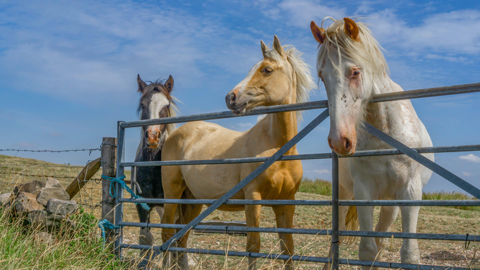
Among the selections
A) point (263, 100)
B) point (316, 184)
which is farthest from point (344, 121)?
Answer: point (316, 184)

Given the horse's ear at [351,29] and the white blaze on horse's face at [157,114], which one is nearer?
the horse's ear at [351,29]

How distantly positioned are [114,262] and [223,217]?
5.41 meters

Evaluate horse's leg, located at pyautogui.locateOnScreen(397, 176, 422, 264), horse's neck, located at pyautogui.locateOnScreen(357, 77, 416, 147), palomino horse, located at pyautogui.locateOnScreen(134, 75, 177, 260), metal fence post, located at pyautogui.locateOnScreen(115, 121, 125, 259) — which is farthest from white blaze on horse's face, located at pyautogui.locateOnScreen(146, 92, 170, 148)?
horse's leg, located at pyautogui.locateOnScreen(397, 176, 422, 264)

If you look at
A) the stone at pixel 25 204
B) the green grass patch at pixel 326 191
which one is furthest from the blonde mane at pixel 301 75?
the green grass patch at pixel 326 191

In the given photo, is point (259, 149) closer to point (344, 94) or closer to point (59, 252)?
point (344, 94)

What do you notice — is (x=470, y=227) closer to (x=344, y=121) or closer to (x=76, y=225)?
(x=344, y=121)

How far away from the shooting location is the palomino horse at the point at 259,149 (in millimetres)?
3600

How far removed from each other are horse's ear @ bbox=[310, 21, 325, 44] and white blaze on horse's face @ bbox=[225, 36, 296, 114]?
1035 millimetres

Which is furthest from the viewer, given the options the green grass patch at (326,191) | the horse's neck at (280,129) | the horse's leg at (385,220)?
the green grass patch at (326,191)

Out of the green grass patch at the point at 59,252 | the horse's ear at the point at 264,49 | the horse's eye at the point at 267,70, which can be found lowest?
the green grass patch at the point at 59,252

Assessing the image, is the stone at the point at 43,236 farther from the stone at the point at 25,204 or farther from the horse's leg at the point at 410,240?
the horse's leg at the point at 410,240

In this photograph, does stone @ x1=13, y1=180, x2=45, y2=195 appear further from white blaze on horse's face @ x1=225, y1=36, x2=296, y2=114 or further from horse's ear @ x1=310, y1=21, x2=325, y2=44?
horse's ear @ x1=310, y1=21, x2=325, y2=44

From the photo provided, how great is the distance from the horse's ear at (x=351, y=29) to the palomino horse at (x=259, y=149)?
3.81 ft

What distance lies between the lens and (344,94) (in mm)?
2459
